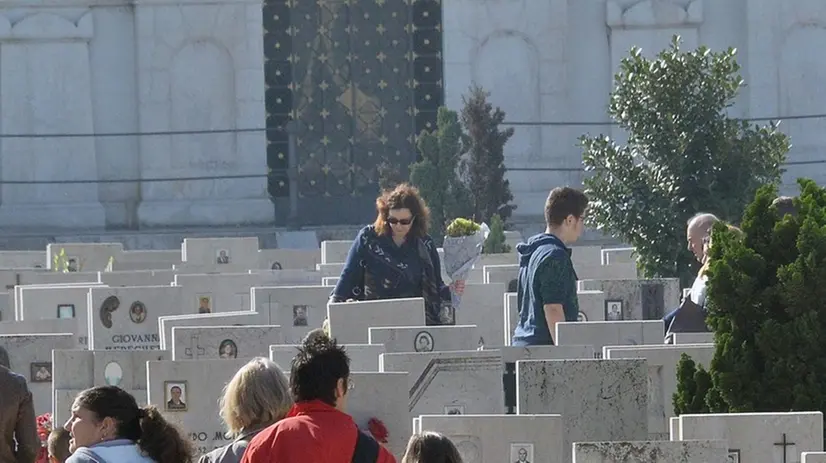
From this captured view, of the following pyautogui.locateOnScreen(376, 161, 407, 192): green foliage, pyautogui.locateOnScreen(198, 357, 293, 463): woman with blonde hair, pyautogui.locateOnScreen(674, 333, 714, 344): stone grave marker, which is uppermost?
pyautogui.locateOnScreen(376, 161, 407, 192): green foliage

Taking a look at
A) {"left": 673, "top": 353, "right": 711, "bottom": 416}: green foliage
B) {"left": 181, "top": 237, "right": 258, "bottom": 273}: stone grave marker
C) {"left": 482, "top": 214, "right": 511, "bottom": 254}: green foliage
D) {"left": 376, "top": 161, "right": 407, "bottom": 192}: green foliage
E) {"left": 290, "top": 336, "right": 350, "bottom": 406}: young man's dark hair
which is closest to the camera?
{"left": 290, "top": 336, "right": 350, "bottom": 406}: young man's dark hair

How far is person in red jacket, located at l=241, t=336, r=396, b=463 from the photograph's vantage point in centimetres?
734

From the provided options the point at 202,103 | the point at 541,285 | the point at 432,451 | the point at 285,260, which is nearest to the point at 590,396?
the point at 541,285

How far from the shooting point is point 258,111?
3266 centimetres

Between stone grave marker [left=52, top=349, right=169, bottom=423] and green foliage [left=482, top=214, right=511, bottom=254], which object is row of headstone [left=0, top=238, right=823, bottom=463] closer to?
stone grave marker [left=52, top=349, right=169, bottom=423]

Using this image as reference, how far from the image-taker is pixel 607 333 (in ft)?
39.6

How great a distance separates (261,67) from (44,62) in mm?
2718

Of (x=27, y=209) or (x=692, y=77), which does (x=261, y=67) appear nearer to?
(x=27, y=209)

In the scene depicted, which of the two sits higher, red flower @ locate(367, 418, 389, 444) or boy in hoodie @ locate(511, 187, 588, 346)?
boy in hoodie @ locate(511, 187, 588, 346)

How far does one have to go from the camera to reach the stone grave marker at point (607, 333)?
11945 millimetres

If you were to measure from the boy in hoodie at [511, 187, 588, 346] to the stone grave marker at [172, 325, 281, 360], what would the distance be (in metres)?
1.20

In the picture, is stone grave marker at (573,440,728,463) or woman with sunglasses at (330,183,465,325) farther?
woman with sunglasses at (330,183,465,325)

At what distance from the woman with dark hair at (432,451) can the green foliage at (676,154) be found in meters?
11.5

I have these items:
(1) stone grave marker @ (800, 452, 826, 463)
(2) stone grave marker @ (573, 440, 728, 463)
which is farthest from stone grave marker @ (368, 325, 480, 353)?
(1) stone grave marker @ (800, 452, 826, 463)
